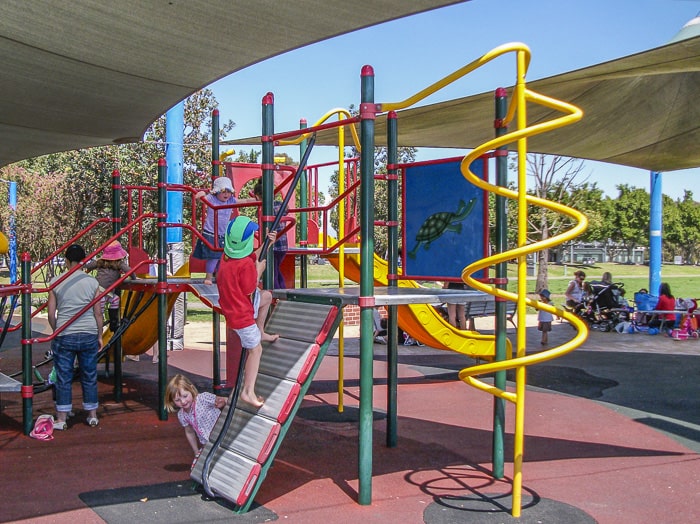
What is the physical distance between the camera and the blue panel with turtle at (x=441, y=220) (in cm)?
611

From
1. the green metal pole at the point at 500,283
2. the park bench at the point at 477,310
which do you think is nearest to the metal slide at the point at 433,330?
the green metal pole at the point at 500,283

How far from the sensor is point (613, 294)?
16609 mm

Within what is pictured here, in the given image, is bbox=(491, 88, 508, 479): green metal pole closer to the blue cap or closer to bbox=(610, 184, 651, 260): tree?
the blue cap

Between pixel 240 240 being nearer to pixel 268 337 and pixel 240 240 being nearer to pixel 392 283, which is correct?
pixel 268 337

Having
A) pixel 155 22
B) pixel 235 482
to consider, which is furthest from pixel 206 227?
pixel 235 482

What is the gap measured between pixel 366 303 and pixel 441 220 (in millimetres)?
1579

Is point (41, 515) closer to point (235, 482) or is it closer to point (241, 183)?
point (235, 482)

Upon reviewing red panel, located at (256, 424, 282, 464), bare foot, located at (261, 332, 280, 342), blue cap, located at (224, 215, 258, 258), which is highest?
blue cap, located at (224, 215, 258, 258)

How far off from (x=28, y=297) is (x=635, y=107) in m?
8.52

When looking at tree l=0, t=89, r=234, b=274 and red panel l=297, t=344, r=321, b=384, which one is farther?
tree l=0, t=89, r=234, b=274

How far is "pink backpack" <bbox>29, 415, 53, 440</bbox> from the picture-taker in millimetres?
6781

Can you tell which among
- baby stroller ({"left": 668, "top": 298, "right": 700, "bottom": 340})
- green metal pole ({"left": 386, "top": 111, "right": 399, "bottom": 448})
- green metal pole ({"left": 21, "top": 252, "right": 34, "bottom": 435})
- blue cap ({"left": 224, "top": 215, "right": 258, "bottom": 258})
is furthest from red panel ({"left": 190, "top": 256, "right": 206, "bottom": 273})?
baby stroller ({"left": 668, "top": 298, "right": 700, "bottom": 340})

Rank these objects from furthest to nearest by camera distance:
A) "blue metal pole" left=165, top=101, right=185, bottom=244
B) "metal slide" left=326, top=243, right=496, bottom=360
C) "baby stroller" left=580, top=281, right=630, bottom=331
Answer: "baby stroller" left=580, top=281, right=630, bottom=331, "blue metal pole" left=165, top=101, right=185, bottom=244, "metal slide" left=326, top=243, right=496, bottom=360

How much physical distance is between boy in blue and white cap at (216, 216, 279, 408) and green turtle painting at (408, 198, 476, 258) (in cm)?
186
